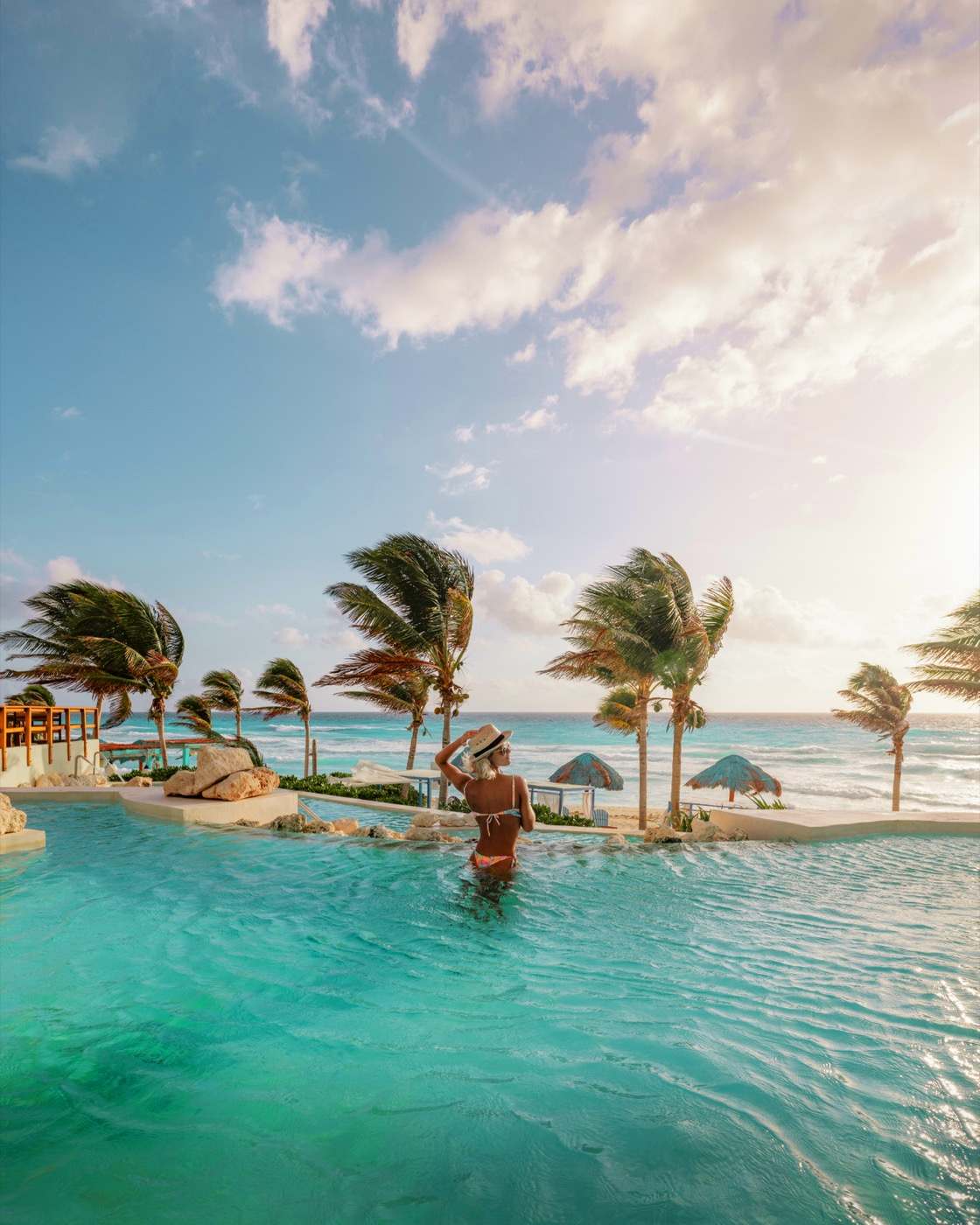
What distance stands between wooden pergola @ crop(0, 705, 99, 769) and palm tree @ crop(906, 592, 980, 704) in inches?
952

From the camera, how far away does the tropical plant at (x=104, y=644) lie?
21453 millimetres

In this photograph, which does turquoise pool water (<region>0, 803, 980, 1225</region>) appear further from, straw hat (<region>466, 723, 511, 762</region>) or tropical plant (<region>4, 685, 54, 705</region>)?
tropical plant (<region>4, 685, 54, 705</region>)

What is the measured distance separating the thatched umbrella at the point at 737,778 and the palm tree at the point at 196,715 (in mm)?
20192

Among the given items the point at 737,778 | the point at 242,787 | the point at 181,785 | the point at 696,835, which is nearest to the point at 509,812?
the point at 696,835

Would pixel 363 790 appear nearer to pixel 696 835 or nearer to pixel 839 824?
pixel 696 835

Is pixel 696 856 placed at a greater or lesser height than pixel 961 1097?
lesser

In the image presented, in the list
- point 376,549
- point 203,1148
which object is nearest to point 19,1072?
point 203,1148

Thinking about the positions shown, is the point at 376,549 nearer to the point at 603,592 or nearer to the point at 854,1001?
the point at 603,592

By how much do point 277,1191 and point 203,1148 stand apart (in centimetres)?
57

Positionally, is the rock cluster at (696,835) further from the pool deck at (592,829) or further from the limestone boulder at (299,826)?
the limestone boulder at (299,826)

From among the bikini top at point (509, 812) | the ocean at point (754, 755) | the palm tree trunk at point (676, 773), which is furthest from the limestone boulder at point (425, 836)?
the ocean at point (754, 755)

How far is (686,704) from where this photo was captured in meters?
15.0

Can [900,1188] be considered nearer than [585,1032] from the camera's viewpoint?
Yes

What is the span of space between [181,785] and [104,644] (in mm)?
9540
